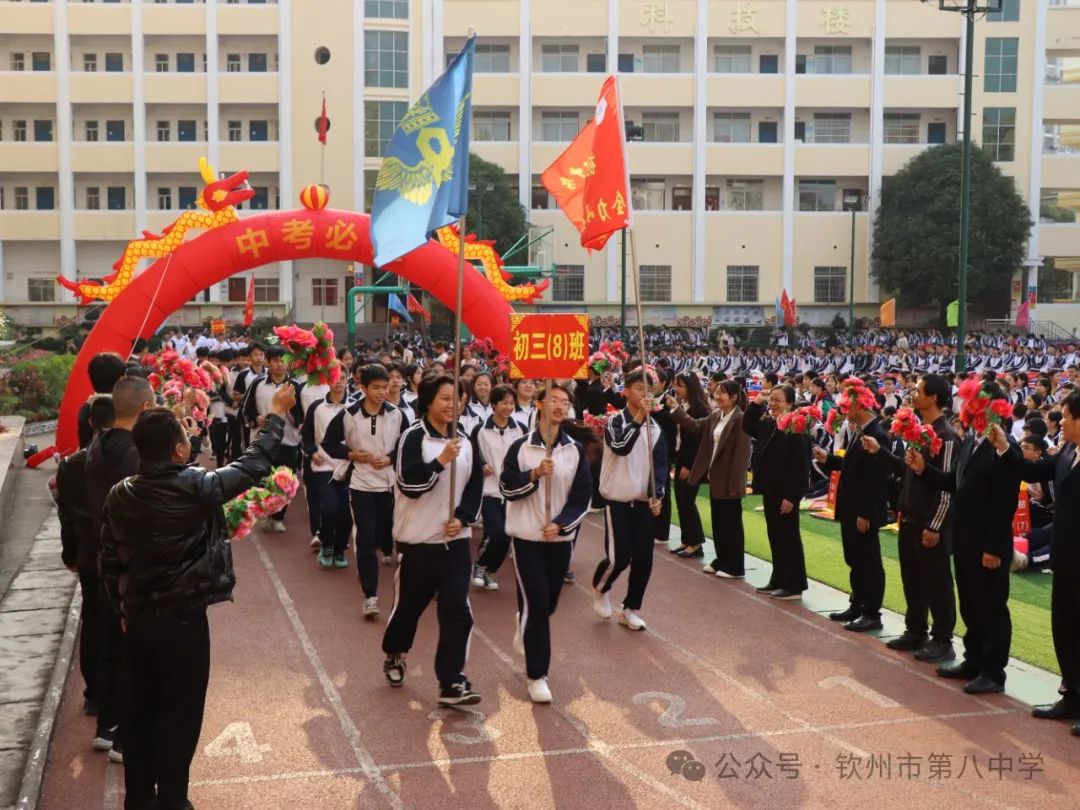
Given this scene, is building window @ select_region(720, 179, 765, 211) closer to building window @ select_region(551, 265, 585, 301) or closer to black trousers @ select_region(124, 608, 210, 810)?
building window @ select_region(551, 265, 585, 301)

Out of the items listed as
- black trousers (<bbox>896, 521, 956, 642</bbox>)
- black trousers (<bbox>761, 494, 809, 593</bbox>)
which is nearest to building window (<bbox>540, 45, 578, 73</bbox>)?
black trousers (<bbox>761, 494, 809, 593</bbox>)

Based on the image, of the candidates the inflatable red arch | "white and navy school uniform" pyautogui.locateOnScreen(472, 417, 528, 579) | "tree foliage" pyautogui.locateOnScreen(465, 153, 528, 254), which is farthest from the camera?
"tree foliage" pyautogui.locateOnScreen(465, 153, 528, 254)

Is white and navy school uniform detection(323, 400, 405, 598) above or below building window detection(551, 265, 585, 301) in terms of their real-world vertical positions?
below

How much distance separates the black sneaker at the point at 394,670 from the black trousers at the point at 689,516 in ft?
16.7

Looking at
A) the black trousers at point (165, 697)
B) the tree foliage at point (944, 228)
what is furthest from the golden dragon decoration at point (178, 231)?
the tree foliage at point (944, 228)

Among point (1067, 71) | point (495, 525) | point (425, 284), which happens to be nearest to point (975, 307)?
point (1067, 71)

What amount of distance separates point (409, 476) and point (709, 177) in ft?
157

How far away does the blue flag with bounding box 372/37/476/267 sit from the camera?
8.01 m

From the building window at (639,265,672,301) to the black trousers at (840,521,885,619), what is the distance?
144 ft

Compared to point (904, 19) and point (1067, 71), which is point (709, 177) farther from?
point (1067, 71)

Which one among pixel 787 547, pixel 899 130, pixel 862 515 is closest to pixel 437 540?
pixel 862 515

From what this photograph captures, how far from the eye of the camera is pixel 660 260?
52656 mm

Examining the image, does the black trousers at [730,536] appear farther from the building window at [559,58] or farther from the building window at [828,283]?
the building window at [559,58]

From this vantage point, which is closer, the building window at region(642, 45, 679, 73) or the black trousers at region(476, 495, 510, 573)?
the black trousers at region(476, 495, 510, 573)
